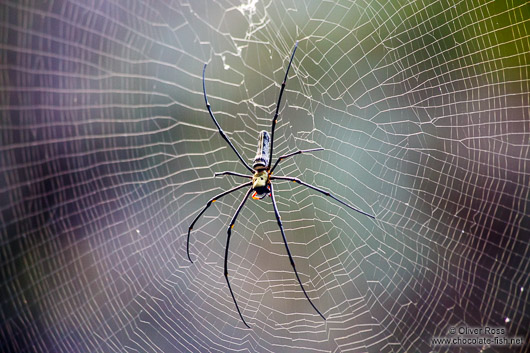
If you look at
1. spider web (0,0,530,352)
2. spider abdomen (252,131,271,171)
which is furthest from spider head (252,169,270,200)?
spider web (0,0,530,352)

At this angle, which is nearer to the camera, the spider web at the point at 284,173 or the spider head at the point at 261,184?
the spider head at the point at 261,184

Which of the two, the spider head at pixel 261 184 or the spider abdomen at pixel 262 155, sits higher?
the spider abdomen at pixel 262 155

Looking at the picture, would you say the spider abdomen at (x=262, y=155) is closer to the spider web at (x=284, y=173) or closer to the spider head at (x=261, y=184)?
the spider head at (x=261, y=184)

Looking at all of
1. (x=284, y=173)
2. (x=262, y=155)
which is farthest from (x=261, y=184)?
(x=284, y=173)

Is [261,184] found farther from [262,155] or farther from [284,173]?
[284,173]

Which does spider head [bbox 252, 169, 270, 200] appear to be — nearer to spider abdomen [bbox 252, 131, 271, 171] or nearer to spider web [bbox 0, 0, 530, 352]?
spider abdomen [bbox 252, 131, 271, 171]

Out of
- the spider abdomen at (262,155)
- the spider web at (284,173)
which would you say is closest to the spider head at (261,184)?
the spider abdomen at (262,155)

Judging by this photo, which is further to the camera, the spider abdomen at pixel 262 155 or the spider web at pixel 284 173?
the spider web at pixel 284 173
